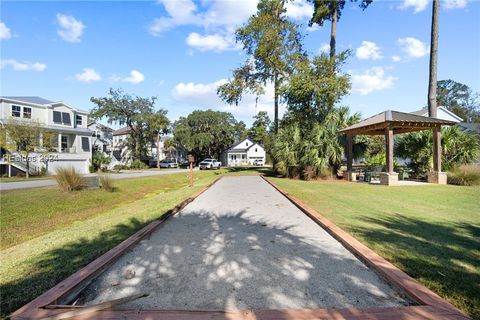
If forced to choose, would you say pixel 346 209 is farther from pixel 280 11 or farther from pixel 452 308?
Answer: pixel 280 11

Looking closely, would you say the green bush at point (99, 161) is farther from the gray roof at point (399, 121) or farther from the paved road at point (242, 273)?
the paved road at point (242, 273)

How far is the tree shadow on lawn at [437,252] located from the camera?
9.20 feet

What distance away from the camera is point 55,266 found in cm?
371

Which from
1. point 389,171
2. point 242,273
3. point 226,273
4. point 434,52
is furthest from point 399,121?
point 226,273

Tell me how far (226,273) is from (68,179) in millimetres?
11327

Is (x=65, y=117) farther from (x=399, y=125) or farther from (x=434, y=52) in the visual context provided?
(x=434, y=52)

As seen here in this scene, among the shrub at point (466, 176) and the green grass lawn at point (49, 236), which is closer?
the green grass lawn at point (49, 236)

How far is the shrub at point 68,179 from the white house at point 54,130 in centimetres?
1491

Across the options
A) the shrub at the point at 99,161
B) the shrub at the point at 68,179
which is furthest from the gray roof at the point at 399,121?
the shrub at the point at 99,161

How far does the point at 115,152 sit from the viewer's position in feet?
168

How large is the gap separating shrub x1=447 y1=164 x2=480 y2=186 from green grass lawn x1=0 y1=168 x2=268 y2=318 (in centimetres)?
1266

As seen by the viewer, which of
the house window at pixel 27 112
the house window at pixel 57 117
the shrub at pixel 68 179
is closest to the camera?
the shrub at pixel 68 179

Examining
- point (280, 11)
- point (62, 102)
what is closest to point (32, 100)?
point (62, 102)

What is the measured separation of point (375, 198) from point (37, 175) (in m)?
29.0
